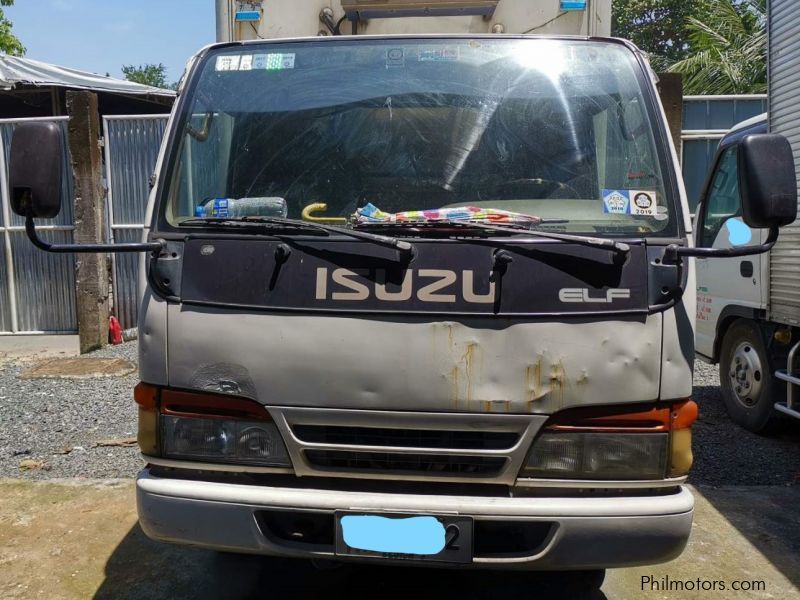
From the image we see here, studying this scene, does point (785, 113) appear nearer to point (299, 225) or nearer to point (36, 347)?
point (299, 225)

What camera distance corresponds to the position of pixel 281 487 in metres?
2.45

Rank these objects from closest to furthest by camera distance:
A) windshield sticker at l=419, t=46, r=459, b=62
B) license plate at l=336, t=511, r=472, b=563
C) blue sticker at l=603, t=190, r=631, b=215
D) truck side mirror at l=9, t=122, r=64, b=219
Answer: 1. license plate at l=336, t=511, r=472, b=563
2. truck side mirror at l=9, t=122, r=64, b=219
3. blue sticker at l=603, t=190, r=631, b=215
4. windshield sticker at l=419, t=46, r=459, b=62

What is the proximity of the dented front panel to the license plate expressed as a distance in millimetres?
366

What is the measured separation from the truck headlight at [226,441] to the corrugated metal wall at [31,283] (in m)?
6.44

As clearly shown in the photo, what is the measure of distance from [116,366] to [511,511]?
18.7 ft

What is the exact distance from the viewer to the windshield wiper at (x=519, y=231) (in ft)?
7.85

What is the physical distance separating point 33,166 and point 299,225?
1.00 meters

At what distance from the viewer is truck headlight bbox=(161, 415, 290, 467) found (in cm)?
245

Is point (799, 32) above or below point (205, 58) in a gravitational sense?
above

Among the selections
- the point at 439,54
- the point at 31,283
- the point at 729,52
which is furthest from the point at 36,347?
the point at 729,52

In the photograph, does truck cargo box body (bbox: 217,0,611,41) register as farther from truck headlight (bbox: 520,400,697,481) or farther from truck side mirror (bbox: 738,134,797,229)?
truck headlight (bbox: 520,400,697,481)

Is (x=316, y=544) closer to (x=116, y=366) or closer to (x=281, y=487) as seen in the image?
(x=281, y=487)

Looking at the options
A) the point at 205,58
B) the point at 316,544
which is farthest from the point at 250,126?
the point at 316,544

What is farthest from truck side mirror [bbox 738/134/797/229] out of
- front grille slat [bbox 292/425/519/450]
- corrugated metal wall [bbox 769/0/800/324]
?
corrugated metal wall [bbox 769/0/800/324]
